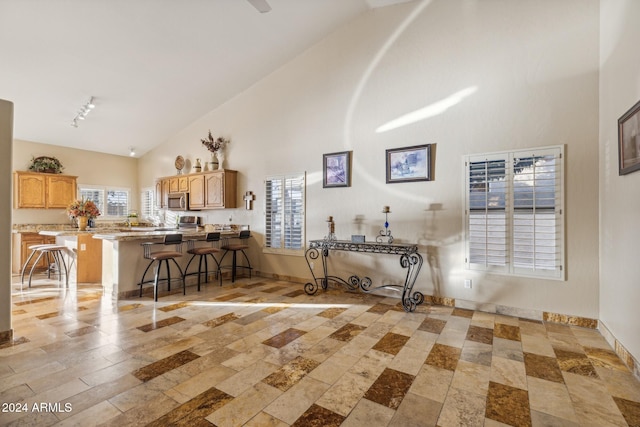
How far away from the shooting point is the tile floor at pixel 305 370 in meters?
1.92

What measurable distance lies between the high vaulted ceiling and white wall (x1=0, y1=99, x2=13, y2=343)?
1654mm

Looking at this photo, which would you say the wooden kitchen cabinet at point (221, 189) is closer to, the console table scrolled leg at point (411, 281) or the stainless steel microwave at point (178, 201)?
the stainless steel microwave at point (178, 201)

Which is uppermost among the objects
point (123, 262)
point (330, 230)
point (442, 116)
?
point (442, 116)

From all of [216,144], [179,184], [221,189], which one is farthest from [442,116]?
[179,184]

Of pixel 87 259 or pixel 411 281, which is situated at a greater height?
pixel 87 259

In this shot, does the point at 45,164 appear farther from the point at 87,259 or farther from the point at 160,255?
the point at 160,255

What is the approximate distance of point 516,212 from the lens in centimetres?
373

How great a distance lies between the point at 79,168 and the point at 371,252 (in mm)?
7618

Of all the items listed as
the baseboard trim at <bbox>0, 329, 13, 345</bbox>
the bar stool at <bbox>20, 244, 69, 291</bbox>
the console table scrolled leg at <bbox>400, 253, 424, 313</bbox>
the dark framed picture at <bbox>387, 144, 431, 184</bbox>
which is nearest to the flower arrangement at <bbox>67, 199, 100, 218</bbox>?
the bar stool at <bbox>20, 244, 69, 291</bbox>

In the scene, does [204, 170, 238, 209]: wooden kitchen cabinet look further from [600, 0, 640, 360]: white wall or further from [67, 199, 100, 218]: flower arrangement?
[600, 0, 640, 360]: white wall

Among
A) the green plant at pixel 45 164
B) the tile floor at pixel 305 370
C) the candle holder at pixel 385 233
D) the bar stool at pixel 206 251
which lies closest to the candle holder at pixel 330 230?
the candle holder at pixel 385 233

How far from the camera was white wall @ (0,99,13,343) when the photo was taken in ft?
9.63

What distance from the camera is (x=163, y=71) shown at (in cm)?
524

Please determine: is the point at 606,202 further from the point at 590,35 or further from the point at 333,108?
the point at 333,108
